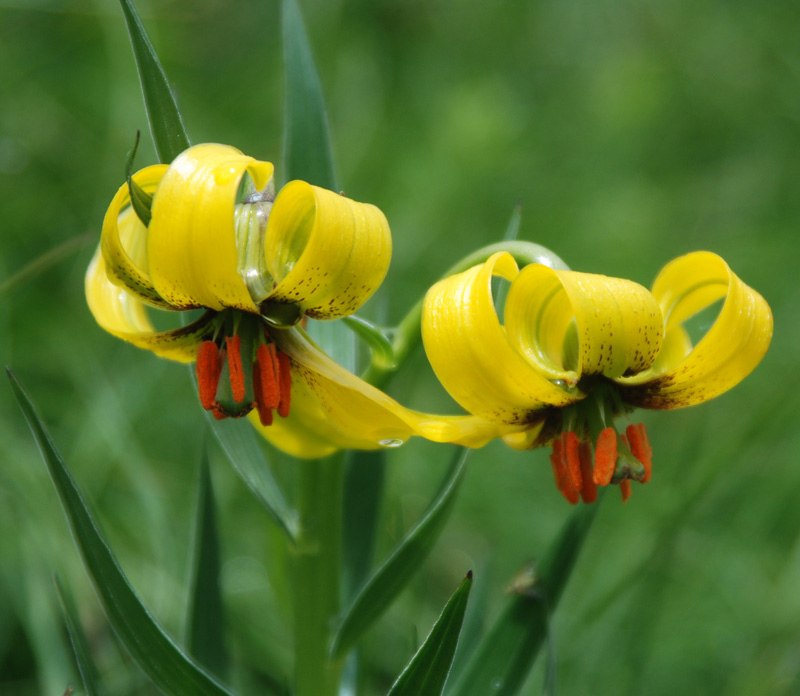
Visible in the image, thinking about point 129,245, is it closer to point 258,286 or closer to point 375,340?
point 258,286

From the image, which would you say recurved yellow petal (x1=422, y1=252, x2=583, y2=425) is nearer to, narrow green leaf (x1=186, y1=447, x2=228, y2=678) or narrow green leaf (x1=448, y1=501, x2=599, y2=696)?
narrow green leaf (x1=448, y1=501, x2=599, y2=696)

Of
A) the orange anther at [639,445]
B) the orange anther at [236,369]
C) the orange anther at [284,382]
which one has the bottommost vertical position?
the orange anther at [639,445]

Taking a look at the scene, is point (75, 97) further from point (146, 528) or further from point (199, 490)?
point (199, 490)

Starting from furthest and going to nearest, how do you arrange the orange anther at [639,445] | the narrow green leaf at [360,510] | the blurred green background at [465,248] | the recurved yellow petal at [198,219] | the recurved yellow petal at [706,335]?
1. the blurred green background at [465,248]
2. the narrow green leaf at [360,510]
3. the orange anther at [639,445]
4. the recurved yellow petal at [706,335]
5. the recurved yellow petal at [198,219]

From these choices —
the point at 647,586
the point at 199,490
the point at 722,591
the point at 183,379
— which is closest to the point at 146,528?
the point at 183,379

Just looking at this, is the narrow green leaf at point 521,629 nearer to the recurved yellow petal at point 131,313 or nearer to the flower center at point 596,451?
the flower center at point 596,451

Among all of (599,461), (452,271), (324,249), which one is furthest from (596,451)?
(324,249)

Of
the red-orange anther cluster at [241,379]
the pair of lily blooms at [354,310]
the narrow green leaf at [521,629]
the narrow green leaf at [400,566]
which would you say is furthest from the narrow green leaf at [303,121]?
the narrow green leaf at [521,629]
